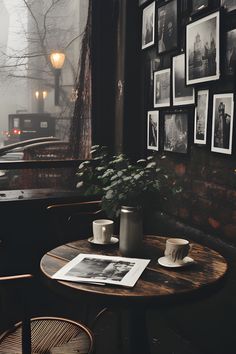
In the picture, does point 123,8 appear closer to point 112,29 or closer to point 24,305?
point 112,29

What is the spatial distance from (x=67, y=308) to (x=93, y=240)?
1.17 meters

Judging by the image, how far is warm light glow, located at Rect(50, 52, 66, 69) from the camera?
319 centimetres

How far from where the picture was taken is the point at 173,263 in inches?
68.2

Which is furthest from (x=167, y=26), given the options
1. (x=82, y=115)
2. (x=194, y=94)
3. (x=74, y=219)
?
(x=74, y=219)

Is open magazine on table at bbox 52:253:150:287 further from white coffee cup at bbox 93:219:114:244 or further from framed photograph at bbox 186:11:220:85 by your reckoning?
framed photograph at bbox 186:11:220:85

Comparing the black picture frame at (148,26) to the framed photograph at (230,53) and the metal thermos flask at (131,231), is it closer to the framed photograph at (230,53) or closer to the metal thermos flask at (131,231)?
the framed photograph at (230,53)

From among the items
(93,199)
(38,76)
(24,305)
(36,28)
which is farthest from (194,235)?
(36,28)

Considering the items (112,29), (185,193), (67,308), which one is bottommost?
(67,308)

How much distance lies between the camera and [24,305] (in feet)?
4.96

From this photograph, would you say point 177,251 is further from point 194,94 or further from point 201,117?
point 194,94

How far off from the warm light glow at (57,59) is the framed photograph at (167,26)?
2.69 ft

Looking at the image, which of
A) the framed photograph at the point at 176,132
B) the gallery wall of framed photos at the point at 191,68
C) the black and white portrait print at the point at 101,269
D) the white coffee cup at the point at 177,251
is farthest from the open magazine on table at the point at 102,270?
the framed photograph at the point at 176,132

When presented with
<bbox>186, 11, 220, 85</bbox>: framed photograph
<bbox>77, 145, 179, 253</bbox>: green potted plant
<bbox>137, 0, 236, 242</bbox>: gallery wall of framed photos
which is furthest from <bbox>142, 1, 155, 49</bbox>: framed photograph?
<bbox>77, 145, 179, 253</bbox>: green potted plant

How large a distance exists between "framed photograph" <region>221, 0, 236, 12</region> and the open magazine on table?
127cm
